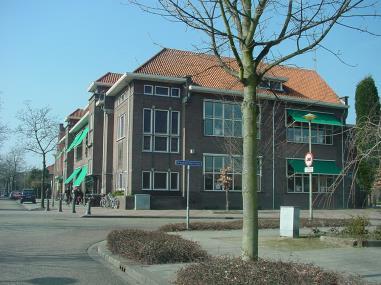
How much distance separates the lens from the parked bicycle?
1486 inches

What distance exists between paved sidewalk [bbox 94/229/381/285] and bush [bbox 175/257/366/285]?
2.96ft

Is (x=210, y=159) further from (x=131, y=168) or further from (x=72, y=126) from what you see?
(x=72, y=126)

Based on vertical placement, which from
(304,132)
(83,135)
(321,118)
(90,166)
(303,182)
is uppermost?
(321,118)

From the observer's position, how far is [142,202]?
117 ft

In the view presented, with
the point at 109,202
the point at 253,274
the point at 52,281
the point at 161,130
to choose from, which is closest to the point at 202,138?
the point at 161,130

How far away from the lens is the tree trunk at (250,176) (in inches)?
281

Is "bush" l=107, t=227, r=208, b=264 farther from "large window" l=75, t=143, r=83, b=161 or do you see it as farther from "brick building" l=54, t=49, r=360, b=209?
"large window" l=75, t=143, r=83, b=161

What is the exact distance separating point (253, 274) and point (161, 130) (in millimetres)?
31478

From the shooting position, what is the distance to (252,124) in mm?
7348

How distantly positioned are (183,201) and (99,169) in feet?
44.0

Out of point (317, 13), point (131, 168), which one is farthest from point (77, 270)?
point (131, 168)

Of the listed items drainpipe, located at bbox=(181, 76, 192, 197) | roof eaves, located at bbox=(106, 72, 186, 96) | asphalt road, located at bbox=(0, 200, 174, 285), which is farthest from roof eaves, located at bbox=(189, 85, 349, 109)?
asphalt road, located at bbox=(0, 200, 174, 285)

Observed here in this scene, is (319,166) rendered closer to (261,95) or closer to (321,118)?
(321,118)

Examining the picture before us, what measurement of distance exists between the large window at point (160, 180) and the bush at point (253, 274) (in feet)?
96.8
